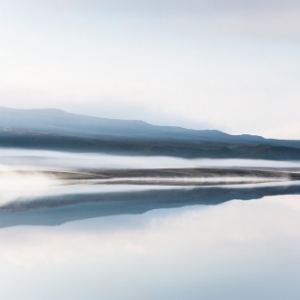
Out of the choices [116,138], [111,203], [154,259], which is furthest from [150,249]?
[116,138]

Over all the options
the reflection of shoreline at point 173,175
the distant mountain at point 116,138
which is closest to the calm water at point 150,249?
the reflection of shoreline at point 173,175

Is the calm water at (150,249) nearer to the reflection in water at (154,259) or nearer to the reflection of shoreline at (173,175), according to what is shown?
the reflection in water at (154,259)

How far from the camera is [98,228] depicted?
334 cm

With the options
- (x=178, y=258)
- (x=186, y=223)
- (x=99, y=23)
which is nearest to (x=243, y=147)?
(x=99, y=23)

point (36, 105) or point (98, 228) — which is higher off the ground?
point (36, 105)

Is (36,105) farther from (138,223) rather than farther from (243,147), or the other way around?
(138,223)

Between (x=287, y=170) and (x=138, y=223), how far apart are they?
309cm

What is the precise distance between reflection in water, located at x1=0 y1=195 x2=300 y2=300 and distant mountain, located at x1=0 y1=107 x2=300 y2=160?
6.44 feet

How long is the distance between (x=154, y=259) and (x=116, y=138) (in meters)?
3.12

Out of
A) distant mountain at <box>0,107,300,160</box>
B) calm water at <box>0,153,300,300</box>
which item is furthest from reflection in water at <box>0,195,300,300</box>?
distant mountain at <box>0,107,300,160</box>

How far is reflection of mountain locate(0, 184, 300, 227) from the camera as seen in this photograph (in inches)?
142

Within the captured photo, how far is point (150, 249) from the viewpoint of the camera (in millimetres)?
2932

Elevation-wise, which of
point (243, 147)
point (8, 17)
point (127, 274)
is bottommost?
point (127, 274)

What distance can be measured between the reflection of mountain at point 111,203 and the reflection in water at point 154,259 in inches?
6.5
